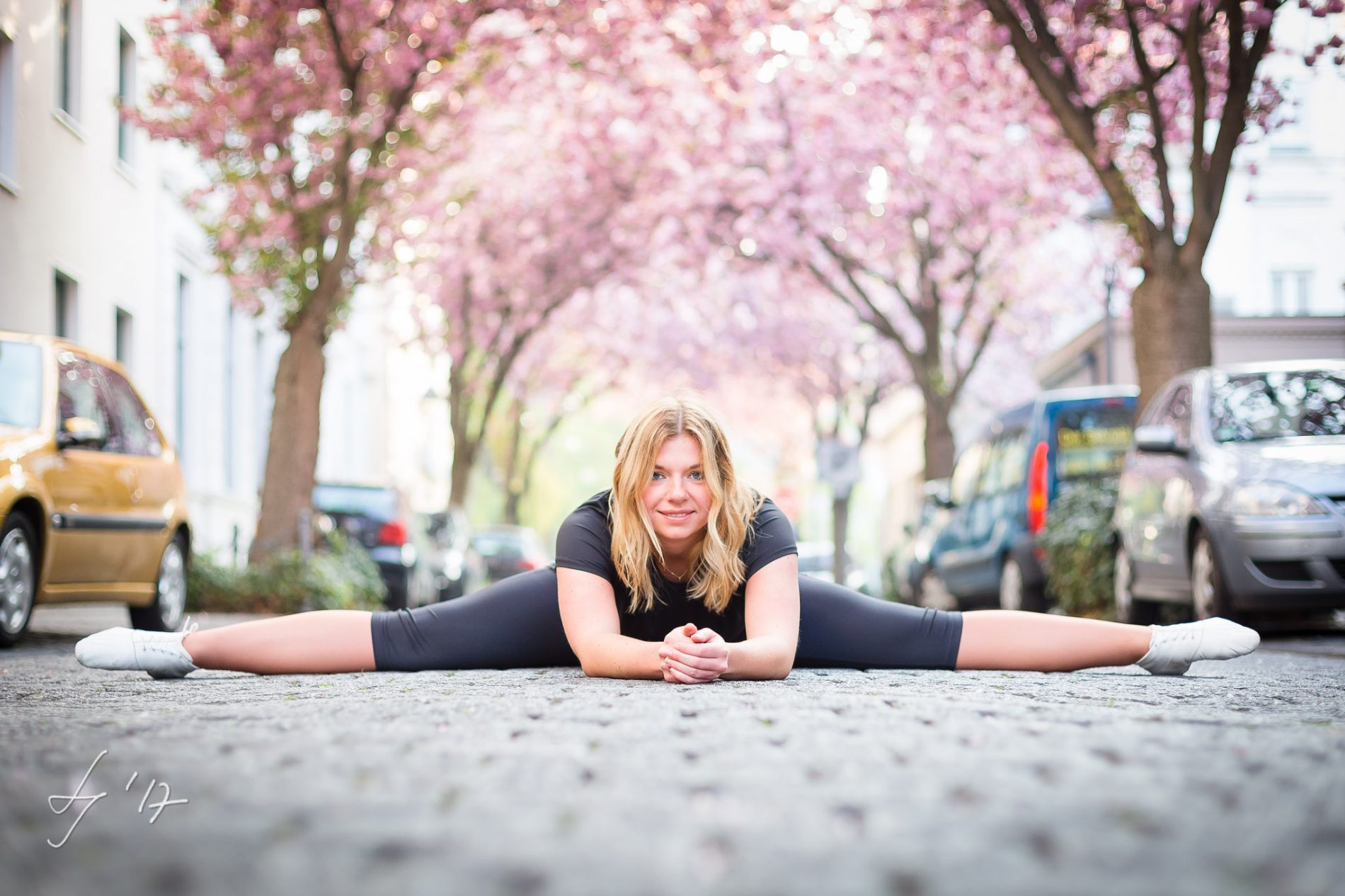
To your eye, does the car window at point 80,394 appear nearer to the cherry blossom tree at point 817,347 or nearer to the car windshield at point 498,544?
the car windshield at point 498,544

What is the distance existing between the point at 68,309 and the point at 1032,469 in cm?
1138

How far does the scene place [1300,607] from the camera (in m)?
9.72

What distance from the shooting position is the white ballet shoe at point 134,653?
612 cm

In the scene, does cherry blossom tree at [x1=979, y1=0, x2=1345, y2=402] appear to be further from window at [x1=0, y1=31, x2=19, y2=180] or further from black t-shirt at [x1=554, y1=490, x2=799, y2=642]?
window at [x1=0, y1=31, x2=19, y2=180]

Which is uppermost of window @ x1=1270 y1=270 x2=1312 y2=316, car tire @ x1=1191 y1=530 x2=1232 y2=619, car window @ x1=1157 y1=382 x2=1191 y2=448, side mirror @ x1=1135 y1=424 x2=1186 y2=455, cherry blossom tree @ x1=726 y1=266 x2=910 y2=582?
window @ x1=1270 y1=270 x2=1312 y2=316

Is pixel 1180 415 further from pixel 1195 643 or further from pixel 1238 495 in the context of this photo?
pixel 1195 643

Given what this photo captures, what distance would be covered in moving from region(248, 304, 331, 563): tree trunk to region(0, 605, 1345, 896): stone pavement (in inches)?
492

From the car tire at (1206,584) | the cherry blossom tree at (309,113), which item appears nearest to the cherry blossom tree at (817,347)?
the cherry blossom tree at (309,113)

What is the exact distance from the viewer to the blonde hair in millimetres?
5656

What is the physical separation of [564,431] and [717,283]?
29.6 m

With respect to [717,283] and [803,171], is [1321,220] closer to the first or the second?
[717,283]

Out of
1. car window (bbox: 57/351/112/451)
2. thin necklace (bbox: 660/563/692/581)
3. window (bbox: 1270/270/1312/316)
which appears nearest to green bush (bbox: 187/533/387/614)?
car window (bbox: 57/351/112/451)

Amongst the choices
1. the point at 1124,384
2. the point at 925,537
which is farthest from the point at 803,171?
the point at 925,537

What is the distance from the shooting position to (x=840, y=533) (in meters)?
21.3
